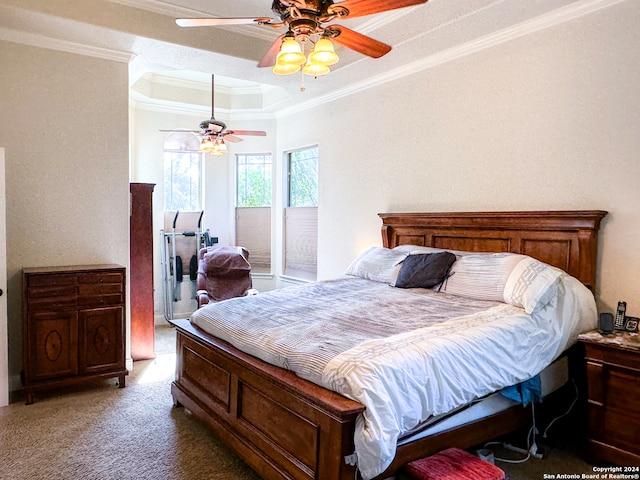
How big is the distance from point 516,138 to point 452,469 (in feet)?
8.66

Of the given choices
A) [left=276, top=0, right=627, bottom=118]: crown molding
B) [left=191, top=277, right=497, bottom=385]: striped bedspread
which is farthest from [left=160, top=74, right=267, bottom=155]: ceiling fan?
[left=191, top=277, right=497, bottom=385]: striped bedspread

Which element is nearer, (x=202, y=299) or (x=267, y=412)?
(x=267, y=412)

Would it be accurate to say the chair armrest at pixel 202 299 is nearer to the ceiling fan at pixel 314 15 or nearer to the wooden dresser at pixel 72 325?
the wooden dresser at pixel 72 325

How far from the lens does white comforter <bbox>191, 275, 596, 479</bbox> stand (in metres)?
1.84

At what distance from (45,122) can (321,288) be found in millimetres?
2748

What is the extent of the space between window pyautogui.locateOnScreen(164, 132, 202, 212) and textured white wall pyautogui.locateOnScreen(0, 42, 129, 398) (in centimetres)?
218

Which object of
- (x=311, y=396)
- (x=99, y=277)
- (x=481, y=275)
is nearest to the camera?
(x=311, y=396)

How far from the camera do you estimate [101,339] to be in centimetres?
368

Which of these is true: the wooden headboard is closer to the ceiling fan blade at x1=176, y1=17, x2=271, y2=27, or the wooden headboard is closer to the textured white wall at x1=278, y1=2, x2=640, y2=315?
the textured white wall at x1=278, y1=2, x2=640, y2=315

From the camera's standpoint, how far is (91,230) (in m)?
4.03

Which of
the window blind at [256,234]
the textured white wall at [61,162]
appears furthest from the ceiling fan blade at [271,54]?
the window blind at [256,234]

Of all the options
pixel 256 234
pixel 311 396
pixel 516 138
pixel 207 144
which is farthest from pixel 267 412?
pixel 256 234

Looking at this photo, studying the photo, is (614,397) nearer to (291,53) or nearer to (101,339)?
(291,53)

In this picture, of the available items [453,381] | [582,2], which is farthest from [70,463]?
[582,2]
